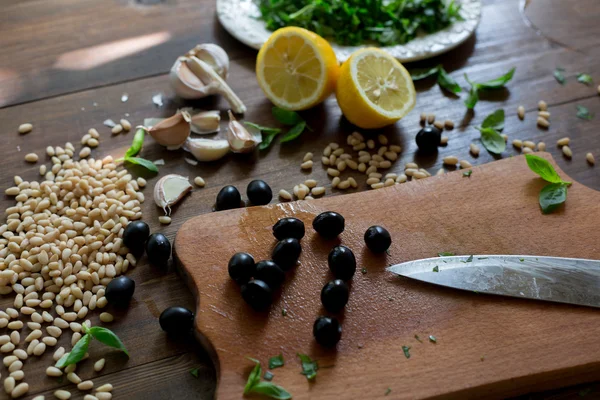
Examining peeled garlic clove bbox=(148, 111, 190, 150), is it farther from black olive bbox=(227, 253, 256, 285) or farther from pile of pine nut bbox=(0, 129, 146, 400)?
black olive bbox=(227, 253, 256, 285)

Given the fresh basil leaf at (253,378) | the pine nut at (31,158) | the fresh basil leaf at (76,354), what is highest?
the fresh basil leaf at (253,378)

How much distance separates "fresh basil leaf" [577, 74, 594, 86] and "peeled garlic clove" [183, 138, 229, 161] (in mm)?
1061

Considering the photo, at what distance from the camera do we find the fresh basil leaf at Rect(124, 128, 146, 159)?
5.10 ft

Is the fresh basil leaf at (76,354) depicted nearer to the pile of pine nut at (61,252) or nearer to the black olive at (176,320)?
the pile of pine nut at (61,252)

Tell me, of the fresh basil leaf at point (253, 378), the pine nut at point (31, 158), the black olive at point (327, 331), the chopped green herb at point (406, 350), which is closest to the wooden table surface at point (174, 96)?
the pine nut at point (31, 158)

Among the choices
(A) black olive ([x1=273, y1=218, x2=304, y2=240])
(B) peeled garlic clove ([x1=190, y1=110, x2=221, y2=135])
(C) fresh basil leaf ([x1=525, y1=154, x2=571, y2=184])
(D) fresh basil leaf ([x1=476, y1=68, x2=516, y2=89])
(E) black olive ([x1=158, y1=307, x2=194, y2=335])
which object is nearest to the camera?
(E) black olive ([x1=158, y1=307, x2=194, y2=335])

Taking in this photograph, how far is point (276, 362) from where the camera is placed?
1110 mm

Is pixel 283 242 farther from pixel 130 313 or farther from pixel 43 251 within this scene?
pixel 43 251

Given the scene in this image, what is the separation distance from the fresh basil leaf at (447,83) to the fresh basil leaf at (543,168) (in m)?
0.40

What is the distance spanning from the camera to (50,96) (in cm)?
172

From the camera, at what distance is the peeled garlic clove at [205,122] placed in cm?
162

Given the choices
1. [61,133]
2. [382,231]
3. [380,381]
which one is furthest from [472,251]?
[61,133]

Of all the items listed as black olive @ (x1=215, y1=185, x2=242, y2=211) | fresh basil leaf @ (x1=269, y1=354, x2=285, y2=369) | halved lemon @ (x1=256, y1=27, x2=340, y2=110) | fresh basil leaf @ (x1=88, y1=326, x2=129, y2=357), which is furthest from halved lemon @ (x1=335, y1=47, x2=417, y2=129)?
fresh basil leaf @ (x1=88, y1=326, x2=129, y2=357)

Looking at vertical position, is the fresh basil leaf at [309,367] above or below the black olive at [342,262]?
below
